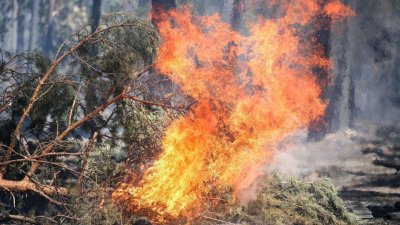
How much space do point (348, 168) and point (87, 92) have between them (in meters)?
11.4

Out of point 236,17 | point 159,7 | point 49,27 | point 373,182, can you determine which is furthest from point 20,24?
point 373,182

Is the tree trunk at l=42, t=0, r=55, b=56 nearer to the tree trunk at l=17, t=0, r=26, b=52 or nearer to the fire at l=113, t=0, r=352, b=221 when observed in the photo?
the tree trunk at l=17, t=0, r=26, b=52

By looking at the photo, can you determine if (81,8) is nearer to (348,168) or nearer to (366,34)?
(366,34)

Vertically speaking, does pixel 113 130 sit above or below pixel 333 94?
below

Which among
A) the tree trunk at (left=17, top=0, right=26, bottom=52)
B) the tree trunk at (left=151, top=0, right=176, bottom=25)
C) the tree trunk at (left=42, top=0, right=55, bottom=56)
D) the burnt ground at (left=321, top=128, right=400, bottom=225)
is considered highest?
the tree trunk at (left=17, top=0, right=26, bottom=52)

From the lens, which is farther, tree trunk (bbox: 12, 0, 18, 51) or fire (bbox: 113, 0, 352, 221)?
tree trunk (bbox: 12, 0, 18, 51)

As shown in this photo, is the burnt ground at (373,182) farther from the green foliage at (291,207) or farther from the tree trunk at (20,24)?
the tree trunk at (20,24)

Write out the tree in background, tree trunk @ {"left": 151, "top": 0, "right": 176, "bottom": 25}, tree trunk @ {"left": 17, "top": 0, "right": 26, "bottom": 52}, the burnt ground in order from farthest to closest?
tree trunk @ {"left": 17, "top": 0, "right": 26, "bottom": 52} → tree trunk @ {"left": 151, "top": 0, "right": 176, "bottom": 25} → the burnt ground → the tree in background

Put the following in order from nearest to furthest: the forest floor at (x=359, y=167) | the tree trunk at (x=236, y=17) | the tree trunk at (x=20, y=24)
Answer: the forest floor at (x=359, y=167) < the tree trunk at (x=236, y=17) < the tree trunk at (x=20, y=24)

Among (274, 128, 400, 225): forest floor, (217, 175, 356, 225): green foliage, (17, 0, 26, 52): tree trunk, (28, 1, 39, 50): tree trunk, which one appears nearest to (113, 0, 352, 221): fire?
(217, 175, 356, 225): green foliage

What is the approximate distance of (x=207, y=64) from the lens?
18234 mm

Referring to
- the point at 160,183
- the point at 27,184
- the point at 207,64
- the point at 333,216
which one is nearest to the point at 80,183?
the point at 27,184

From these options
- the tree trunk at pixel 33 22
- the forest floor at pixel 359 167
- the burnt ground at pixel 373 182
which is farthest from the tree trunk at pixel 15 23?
the burnt ground at pixel 373 182

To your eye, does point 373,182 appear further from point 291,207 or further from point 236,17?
point 236,17
